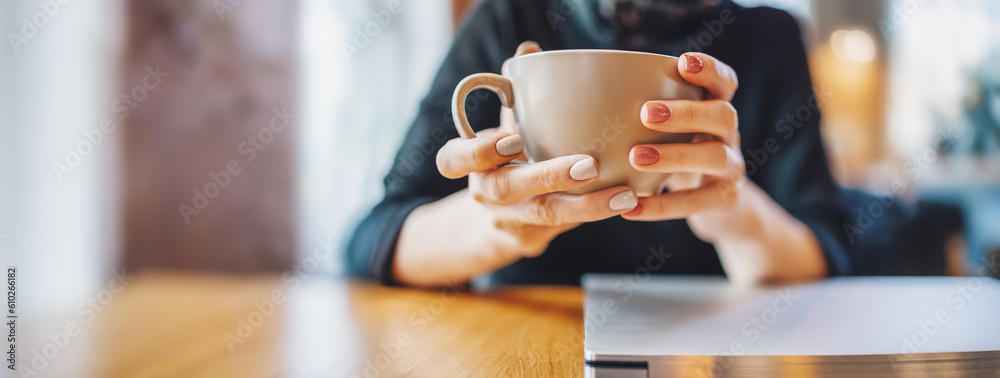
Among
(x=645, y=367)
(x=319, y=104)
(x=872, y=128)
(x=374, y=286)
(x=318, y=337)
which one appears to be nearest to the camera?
(x=645, y=367)

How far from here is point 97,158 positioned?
125cm

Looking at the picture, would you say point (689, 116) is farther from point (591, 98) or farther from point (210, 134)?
point (210, 134)

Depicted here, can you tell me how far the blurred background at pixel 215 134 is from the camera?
1.08 m

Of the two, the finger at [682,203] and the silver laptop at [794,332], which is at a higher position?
the finger at [682,203]

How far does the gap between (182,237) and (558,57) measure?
1455 millimetres

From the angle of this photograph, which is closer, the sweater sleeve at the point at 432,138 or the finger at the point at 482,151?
the finger at the point at 482,151

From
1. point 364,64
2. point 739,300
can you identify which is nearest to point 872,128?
point 364,64

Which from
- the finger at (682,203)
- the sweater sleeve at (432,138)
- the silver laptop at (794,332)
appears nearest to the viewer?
the silver laptop at (794,332)

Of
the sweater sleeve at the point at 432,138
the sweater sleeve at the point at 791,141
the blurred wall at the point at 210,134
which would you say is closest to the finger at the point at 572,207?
the sweater sleeve at the point at 432,138

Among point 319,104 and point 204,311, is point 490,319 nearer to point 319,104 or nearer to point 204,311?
point 204,311

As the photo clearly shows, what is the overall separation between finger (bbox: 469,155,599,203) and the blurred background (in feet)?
2.02

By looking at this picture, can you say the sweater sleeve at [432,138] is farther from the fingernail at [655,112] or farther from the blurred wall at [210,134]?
the blurred wall at [210,134]

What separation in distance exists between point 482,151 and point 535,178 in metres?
0.04

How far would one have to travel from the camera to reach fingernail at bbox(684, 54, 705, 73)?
0.33 metres
